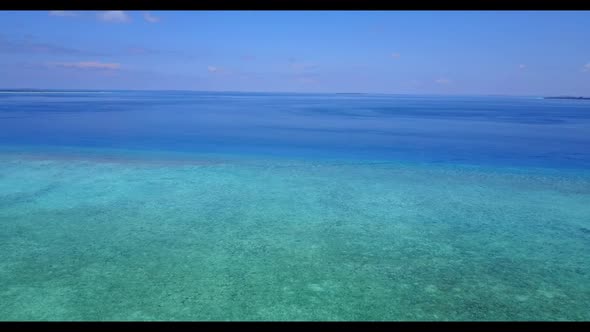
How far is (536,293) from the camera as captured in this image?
12.4 ft

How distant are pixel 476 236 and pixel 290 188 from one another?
12.7 ft

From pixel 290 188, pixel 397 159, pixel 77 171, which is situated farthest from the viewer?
pixel 397 159

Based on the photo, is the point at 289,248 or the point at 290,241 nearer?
the point at 289,248

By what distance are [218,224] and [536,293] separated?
13.7 feet

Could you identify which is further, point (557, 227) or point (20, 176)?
point (20, 176)

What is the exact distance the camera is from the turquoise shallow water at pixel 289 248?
3514 millimetres

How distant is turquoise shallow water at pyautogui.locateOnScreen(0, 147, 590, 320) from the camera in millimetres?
3514

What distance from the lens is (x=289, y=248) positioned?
487 cm
